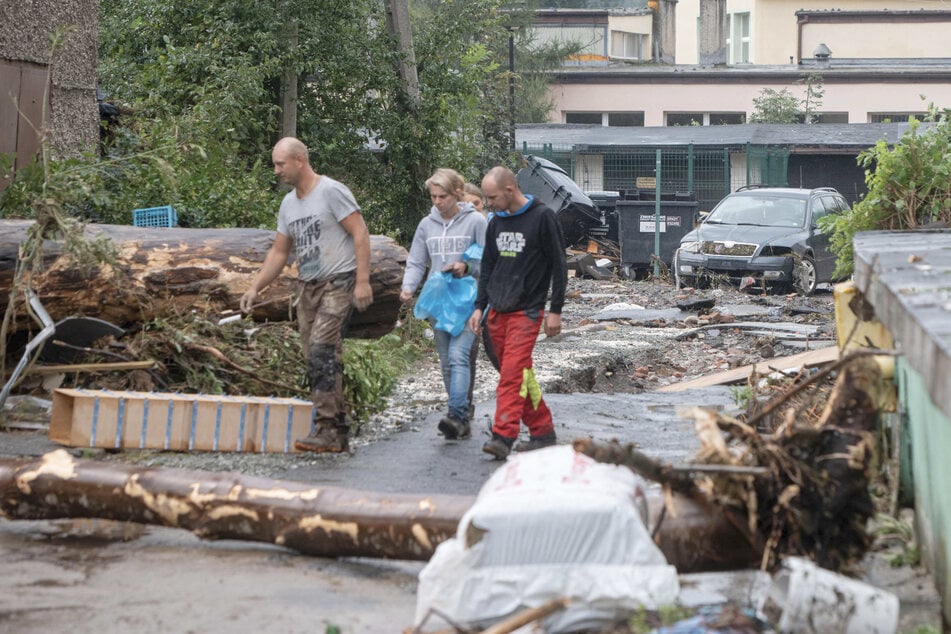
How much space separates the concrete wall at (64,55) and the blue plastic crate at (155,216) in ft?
5.00

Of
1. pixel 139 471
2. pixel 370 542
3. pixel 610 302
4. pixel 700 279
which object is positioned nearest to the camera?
pixel 370 542

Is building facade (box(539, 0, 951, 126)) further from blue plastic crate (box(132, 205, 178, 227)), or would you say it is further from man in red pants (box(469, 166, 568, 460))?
man in red pants (box(469, 166, 568, 460))

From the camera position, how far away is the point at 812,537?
426 cm

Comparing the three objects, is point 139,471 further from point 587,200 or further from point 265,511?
point 587,200

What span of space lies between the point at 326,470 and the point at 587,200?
19455 millimetres

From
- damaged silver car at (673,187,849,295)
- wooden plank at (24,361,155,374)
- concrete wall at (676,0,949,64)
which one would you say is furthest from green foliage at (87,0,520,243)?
concrete wall at (676,0,949,64)

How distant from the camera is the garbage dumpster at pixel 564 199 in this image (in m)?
25.7

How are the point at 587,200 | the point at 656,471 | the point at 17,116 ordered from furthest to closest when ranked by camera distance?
the point at 587,200, the point at 17,116, the point at 656,471

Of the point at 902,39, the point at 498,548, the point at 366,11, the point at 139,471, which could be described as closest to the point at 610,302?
the point at 366,11

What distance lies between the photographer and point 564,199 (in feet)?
84.2

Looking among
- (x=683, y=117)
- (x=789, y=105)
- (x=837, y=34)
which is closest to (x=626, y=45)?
(x=837, y=34)

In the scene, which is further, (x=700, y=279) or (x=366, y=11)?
(x=700, y=279)

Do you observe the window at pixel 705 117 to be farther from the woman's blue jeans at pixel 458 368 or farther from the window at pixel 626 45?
the woman's blue jeans at pixel 458 368

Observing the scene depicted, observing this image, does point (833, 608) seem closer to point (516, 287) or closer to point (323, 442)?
point (516, 287)
